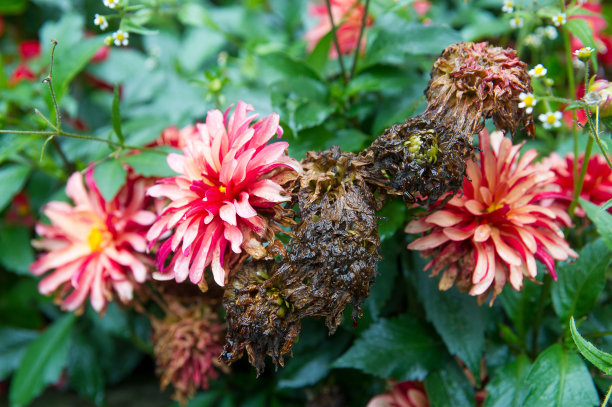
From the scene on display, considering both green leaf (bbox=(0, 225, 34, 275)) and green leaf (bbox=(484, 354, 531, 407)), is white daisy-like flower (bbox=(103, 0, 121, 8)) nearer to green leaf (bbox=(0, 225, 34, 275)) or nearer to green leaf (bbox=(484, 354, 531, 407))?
green leaf (bbox=(0, 225, 34, 275))

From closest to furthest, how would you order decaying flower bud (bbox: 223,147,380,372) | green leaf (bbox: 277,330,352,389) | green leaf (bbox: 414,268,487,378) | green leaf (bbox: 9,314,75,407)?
decaying flower bud (bbox: 223,147,380,372)
green leaf (bbox: 414,268,487,378)
green leaf (bbox: 277,330,352,389)
green leaf (bbox: 9,314,75,407)

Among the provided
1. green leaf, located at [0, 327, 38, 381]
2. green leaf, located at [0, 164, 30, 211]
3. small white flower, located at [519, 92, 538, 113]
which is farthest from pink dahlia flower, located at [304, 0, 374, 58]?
green leaf, located at [0, 327, 38, 381]

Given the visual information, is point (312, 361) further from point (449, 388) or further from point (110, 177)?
point (110, 177)

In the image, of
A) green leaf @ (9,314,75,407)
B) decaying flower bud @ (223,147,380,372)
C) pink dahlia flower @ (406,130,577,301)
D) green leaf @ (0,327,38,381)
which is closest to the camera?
decaying flower bud @ (223,147,380,372)

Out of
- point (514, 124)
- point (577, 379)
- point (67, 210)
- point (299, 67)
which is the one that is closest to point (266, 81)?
point (299, 67)

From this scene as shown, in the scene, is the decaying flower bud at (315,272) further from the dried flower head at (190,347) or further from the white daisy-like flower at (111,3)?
the white daisy-like flower at (111,3)

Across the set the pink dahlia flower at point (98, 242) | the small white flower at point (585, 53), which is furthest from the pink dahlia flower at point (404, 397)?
the small white flower at point (585, 53)
